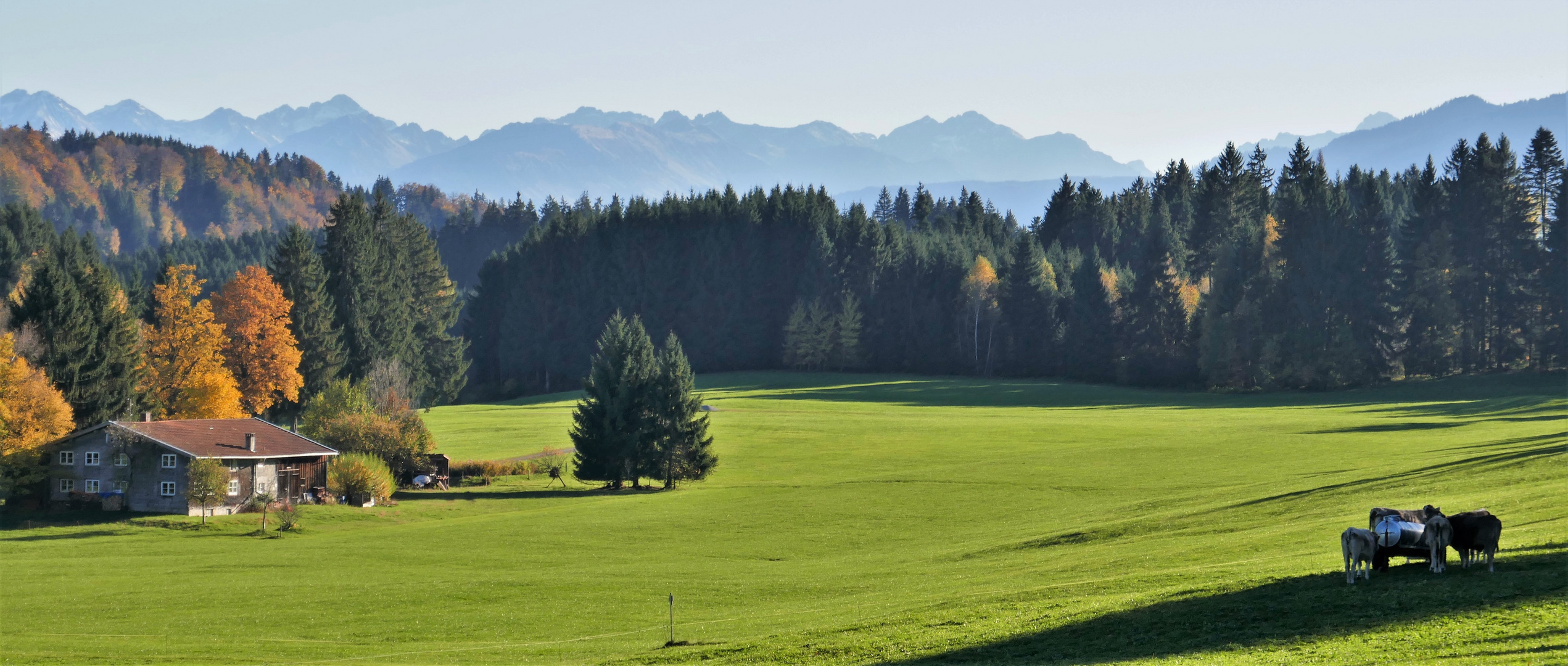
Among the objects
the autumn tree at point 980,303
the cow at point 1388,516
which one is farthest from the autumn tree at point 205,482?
the autumn tree at point 980,303

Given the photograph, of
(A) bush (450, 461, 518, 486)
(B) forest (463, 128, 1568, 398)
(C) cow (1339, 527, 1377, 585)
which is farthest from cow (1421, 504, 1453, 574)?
(B) forest (463, 128, 1568, 398)

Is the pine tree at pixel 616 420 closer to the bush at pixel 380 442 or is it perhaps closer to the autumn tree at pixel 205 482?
the bush at pixel 380 442

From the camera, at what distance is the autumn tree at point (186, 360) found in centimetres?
7581

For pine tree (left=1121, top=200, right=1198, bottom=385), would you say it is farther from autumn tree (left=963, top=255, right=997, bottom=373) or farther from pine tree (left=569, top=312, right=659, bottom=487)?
pine tree (left=569, top=312, right=659, bottom=487)

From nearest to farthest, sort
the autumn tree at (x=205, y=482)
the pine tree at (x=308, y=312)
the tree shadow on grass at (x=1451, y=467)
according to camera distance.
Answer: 1. the tree shadow on grass at (x=1451, y=467)
2. the autumn tree at (x=205, y=482)
3. the pine tree at (x=308, y=312)

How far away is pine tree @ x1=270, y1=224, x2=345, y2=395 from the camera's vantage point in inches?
3588

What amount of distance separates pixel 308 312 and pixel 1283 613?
84.8 m

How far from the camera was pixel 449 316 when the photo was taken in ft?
420

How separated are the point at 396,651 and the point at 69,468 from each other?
4234 cm

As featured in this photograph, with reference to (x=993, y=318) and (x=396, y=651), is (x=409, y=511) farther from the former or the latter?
(x=993, y=318)

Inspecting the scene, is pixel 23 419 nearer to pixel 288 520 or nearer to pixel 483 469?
pixel 288 520

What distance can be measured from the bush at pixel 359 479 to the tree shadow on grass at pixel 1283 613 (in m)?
47.9

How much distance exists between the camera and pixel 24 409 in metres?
59.8

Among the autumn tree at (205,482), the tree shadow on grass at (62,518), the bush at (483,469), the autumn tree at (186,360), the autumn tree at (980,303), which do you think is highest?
the autumn tree at (980,303)
